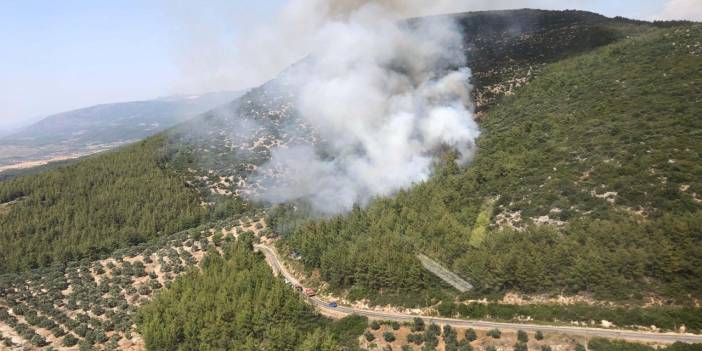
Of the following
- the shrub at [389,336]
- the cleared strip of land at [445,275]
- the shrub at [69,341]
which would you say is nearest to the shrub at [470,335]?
the shrub at [389,336]

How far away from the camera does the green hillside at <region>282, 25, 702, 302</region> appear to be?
3111 cm

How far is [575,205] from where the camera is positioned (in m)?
38.5

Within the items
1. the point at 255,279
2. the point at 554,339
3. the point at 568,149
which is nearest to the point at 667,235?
the point at 554,339

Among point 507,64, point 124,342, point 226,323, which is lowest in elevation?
point 124,342

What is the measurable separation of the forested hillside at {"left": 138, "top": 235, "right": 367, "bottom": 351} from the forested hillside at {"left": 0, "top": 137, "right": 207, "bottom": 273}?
98.7ft

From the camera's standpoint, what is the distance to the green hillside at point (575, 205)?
31109mm

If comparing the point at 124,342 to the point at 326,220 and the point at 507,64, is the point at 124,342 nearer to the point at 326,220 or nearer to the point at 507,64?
the point at 326,220

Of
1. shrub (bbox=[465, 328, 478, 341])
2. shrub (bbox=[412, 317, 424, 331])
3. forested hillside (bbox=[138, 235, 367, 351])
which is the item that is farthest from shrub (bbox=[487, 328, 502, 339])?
forested hillside (bbox=[138, 235, 367, 351])

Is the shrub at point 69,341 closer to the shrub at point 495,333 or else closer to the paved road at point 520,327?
the paved road at point 520,327

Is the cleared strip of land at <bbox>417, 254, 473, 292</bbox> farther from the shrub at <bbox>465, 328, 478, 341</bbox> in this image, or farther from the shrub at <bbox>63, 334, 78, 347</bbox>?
the shrub at <bbox>63, 334, 78, 347</bbox>

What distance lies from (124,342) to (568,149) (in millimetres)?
48328

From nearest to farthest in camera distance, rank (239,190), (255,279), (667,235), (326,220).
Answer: (667,235) < (255,279) < (326,220) < (239,190)

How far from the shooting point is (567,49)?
309 ft

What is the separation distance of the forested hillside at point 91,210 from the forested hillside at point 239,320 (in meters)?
30.1
